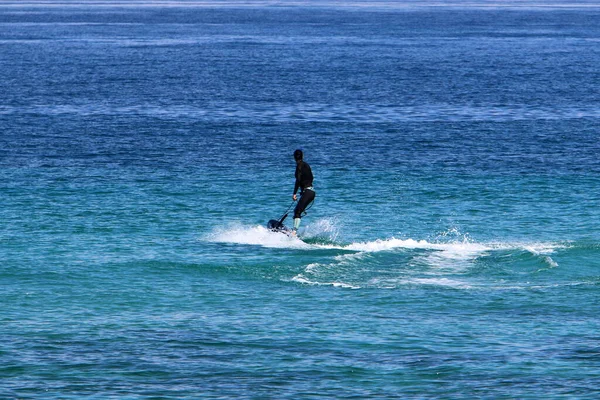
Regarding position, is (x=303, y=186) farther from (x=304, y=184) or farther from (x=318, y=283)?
(x=318, y=283)

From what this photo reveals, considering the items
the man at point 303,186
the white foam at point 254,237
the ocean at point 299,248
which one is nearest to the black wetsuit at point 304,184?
the man at point 303,186

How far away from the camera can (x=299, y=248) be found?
111 ft

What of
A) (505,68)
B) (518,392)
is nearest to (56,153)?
(518,392)

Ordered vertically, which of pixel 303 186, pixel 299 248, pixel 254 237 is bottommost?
pixel 254 237

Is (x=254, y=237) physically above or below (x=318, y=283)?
below

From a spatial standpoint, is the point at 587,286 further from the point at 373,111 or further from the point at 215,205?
the point at 373,111

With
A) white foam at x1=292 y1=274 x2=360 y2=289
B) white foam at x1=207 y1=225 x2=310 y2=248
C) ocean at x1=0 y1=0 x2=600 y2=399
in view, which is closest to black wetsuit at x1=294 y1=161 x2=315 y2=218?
white foam at x1=207 y1=225 x2=310 y2=248

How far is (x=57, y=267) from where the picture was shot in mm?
31938

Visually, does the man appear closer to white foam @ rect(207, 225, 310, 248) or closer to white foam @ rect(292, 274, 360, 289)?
white foam @ rect(207, 225, 310, 248)

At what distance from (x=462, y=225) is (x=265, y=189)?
32.6 ft

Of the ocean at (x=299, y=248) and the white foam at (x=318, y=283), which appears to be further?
the white foam at (x=318, y=283)

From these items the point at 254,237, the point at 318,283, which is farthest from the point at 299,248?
the point at 318,283

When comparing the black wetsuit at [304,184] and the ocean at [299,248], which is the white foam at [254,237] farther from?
the black wetsuit at [304,184]

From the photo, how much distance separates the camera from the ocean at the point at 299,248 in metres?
23.4
